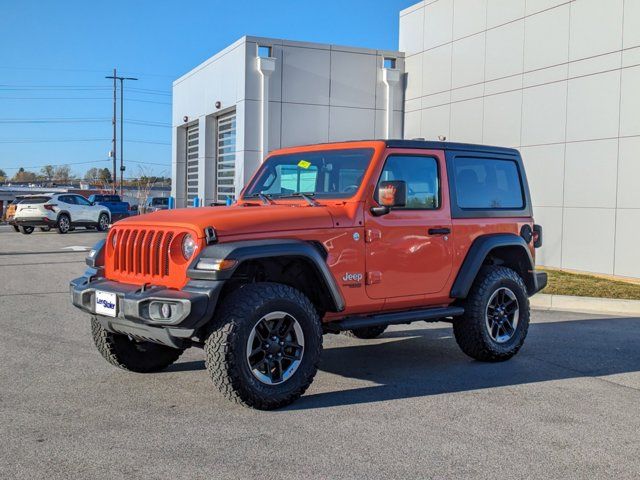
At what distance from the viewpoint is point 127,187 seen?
325ft

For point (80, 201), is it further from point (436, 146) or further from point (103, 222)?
point (436, 146)

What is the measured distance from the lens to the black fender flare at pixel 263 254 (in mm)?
5027

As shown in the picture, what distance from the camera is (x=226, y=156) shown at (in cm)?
2539

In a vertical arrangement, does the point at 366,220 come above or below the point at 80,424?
above

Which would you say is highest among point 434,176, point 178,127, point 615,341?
point 178,127

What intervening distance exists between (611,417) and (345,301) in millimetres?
2143

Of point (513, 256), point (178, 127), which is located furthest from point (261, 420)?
point (178, 127)

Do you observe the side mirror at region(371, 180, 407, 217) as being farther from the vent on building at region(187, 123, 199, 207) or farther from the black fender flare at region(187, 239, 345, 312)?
the vent on building at region(187, 123, 199, 207)

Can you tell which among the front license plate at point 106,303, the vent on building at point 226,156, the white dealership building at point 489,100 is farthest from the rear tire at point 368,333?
the vent on building at point 226,156

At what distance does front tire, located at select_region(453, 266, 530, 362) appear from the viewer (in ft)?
22.3

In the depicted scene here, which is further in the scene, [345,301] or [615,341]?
[615,341]

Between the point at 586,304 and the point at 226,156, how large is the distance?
16.4 metres

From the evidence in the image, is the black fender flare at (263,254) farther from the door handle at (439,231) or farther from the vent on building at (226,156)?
the vent on building at (226,156)

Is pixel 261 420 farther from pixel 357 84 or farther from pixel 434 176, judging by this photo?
pixel 357 84
